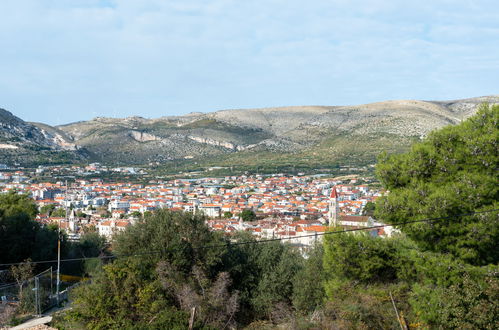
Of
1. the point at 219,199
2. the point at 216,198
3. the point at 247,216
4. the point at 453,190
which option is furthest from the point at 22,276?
the point at 216,198

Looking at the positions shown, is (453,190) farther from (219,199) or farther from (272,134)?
(272,134)

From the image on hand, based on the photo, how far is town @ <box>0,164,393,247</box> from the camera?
48447 millimetres

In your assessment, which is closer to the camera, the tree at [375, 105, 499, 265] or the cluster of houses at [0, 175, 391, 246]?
the tree at [375, 105, 499, 265]

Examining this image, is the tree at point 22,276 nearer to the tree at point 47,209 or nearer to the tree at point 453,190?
the tree at point 453,190

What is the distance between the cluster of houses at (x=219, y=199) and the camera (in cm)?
4997

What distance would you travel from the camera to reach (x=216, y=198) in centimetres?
7150

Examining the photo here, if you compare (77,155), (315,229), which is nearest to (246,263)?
(315,229)

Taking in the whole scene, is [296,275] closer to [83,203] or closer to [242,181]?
[83,203]

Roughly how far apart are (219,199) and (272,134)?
5158 cm

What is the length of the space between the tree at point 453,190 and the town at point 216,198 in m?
28.6

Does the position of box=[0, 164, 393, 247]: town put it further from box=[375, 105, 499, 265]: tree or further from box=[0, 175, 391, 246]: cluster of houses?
box=[375, 105, 499, 265]: tree

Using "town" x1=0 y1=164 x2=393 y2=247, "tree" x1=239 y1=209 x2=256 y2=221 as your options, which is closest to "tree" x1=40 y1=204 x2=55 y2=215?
"town" x1=0 y1=164 x2=393 y2=247

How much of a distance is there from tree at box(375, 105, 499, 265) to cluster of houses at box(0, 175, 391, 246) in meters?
30.3

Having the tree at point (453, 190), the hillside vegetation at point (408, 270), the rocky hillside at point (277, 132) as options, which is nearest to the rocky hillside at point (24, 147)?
the rocky hillside at point (277, 132)
